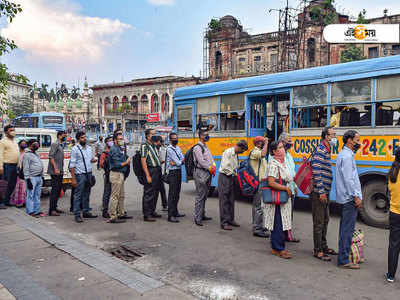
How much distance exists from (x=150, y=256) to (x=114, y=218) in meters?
2.36

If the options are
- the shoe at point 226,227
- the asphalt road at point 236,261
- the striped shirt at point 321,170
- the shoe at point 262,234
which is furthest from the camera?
the shoe at point 226,227

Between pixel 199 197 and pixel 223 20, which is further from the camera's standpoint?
pixel 223 20

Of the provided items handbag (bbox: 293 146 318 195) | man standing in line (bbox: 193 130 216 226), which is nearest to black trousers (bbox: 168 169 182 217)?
man standing in line (bbox: 193 130 216 226)

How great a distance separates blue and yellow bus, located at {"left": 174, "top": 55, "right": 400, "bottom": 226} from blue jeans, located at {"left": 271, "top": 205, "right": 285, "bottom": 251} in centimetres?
284

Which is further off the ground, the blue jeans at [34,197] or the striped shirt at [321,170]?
the striped shirt at [321,170]

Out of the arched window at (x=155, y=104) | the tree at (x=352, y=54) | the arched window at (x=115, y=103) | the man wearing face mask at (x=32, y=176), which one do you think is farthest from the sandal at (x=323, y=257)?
the arched window at (x=115, y=103)

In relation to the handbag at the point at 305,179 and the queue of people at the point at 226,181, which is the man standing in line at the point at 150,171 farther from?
the handbag at the point at 305,179

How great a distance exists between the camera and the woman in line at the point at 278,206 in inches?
205

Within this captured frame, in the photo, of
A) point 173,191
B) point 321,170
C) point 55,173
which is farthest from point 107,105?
point 321,170

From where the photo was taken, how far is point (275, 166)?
17.1 ft

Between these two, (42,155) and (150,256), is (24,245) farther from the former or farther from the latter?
(42,155)

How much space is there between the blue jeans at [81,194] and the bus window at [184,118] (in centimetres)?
415

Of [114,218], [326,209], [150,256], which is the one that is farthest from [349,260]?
[114,218]

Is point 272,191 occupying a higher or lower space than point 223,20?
lower
